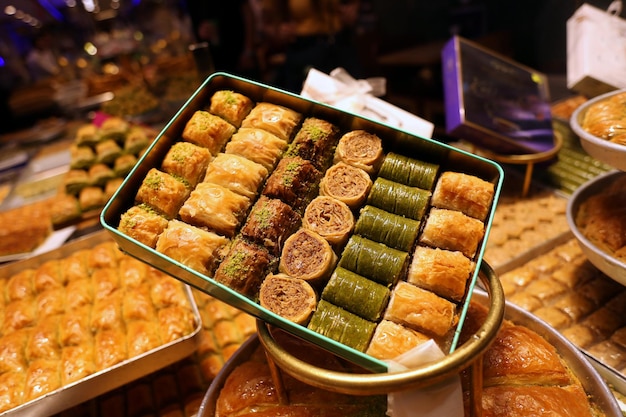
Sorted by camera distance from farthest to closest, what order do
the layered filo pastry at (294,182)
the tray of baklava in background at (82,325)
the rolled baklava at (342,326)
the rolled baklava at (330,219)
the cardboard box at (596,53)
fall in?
the cardboard box at (596,53)
the tray of baklava in background at (82,325)
the layered filo pastry at (294,182)
the rolled baklava at (330,219)
the rolled baklava at (342,326)

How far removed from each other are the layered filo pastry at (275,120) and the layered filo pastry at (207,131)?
107 millimetres

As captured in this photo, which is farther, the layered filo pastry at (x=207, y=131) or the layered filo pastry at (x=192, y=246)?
the layered filo pastry at (x=207, y=131)

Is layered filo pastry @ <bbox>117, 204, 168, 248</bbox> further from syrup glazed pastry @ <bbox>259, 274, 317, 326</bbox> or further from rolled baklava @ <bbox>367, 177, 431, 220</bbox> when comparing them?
rolled baklava @ <bbox>367, 177, 431, 220</bbox>

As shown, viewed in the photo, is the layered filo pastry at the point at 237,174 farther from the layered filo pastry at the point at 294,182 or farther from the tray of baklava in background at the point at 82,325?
the tray of baklava in background at the point at 82,325

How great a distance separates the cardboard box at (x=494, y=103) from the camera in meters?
2.99

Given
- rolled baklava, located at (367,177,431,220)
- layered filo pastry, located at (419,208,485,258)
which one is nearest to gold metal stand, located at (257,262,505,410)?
layered filo pastry, located at (419,208,485,258)

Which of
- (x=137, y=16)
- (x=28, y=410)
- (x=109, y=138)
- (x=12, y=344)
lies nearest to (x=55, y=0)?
(x=137, y=16)

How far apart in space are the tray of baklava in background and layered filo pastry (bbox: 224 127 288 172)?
101 cm

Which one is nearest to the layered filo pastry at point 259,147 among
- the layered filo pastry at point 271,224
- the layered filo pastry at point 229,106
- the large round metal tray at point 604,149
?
the layered filo pastry at point 229,106

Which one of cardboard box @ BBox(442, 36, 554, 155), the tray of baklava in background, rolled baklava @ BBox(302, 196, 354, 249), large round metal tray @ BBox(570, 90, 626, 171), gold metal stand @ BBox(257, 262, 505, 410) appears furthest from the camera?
cardboard box @ BBox(442, 36, 554, 155)

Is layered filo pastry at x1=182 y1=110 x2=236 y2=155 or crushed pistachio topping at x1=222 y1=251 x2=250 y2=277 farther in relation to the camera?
layered filo pastry at x1=182 y1=110 x2=236 y2=155

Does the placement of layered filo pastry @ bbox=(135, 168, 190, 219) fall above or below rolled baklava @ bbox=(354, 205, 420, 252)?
above

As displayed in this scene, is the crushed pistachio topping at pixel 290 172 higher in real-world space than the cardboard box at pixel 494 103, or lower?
higher

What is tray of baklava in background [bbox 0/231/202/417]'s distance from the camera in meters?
A: 2.06
